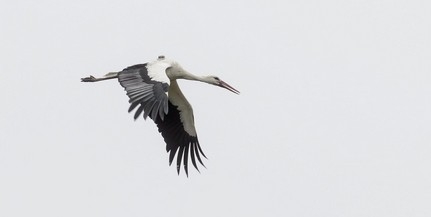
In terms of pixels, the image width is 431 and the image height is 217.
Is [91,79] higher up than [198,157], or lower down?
higher up

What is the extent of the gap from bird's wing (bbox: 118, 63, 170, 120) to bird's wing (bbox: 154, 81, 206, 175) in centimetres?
196

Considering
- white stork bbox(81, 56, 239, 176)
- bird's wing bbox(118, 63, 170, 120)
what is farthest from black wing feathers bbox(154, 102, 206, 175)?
bird's wing bbox(118, 63, 170, 120)

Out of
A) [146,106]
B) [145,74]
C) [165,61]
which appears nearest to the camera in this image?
[146,106]

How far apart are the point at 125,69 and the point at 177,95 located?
2429 mm

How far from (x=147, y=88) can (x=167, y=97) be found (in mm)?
401

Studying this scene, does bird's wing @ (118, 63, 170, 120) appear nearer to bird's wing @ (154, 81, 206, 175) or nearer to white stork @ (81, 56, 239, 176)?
white stork @ (81, 56, 239, 176)

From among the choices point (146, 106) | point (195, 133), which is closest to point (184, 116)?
point (195, 133)

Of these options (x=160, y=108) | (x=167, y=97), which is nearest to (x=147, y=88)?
(x=167, y=97)

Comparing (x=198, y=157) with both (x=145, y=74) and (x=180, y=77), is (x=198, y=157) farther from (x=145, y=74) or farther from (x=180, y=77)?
(x=145, y=74)

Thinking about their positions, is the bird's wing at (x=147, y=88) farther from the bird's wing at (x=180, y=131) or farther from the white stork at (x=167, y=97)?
the bird's wing at (x=180, y=131)

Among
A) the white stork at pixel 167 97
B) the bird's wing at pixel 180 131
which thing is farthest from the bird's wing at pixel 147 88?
the bird's wing at pixel 180 131

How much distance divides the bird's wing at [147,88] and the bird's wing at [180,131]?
1958 millimetres

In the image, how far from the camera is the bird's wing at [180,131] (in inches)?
1083

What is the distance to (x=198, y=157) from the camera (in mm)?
27500
